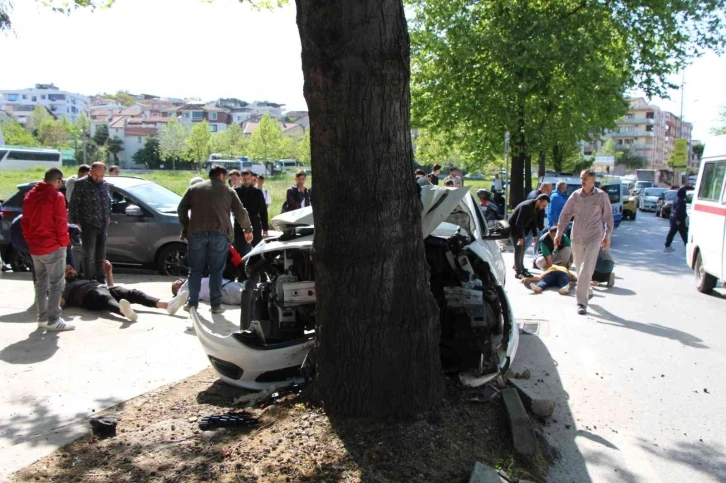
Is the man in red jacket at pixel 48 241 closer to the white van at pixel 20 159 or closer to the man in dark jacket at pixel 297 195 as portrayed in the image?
the man in dark jacket at pixel 297 195

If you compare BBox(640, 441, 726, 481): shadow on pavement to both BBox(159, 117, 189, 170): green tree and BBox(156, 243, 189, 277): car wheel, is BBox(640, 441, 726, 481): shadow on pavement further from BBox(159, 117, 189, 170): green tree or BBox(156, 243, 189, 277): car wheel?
BBox(159, 117, 189, 170): green tree

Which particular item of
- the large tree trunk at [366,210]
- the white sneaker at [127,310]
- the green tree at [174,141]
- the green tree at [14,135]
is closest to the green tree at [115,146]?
the green tree at [14,135]

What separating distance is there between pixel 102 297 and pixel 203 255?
1.39 metres

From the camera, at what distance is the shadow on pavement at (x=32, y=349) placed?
6.24m

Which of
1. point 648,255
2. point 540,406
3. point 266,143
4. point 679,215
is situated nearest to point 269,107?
point 266,143

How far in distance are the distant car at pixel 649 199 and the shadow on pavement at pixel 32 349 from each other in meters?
39.5

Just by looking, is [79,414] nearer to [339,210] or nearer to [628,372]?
[339,210]

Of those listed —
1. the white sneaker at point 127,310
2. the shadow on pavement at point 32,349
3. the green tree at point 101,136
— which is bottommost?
the shadow on pavement at point 32,349

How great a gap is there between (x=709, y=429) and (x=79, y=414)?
15.3 ft

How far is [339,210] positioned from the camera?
402 cm

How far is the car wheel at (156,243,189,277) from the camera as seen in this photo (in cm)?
1130

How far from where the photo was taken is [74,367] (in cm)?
602

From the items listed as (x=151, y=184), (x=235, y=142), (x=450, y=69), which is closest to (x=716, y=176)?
(x=151, y=184)

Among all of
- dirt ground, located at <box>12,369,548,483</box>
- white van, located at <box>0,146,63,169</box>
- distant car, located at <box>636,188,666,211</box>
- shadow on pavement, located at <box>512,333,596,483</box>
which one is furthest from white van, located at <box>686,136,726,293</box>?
white van, located at <box>0,146,63,169</box>
